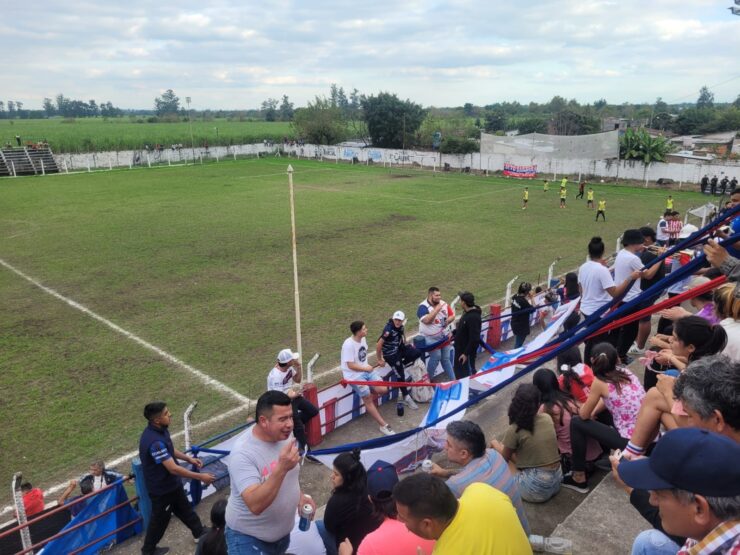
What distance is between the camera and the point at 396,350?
839 cm

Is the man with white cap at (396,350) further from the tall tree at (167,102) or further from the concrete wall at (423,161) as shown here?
the tall tree at (167,102)

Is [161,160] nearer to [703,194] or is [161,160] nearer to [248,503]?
[703,194]

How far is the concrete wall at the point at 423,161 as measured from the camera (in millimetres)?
35156

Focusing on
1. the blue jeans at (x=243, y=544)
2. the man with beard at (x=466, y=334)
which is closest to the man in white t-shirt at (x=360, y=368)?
the man with beard at (x=466, y=334)

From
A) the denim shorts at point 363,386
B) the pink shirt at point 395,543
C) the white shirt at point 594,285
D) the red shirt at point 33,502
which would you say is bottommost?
the red shirt at point 33,502

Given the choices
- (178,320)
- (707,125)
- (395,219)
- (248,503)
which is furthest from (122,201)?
(707,125)

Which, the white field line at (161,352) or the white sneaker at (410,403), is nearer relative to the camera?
the white sneaker at (410,403)

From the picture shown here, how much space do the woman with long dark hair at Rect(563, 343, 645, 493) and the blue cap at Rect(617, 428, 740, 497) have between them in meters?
2.67

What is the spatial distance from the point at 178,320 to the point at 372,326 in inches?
187

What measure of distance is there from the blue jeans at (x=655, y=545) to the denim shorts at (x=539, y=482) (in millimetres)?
1490

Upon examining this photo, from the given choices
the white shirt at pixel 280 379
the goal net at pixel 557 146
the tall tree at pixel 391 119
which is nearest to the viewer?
the white shirt at pixel 280 379

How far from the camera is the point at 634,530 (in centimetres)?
396

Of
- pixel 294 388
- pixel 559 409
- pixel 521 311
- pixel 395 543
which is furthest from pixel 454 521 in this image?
pixel 521 311

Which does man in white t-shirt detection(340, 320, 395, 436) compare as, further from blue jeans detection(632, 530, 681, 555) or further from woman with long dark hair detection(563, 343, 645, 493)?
blue jeans detection(632, 530, 681, 555)
